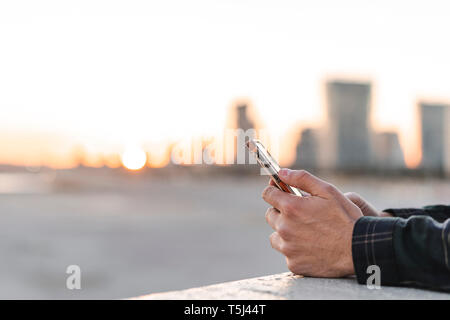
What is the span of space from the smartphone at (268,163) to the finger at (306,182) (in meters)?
0.03

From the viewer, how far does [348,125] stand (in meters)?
103

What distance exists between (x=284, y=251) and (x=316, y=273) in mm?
118

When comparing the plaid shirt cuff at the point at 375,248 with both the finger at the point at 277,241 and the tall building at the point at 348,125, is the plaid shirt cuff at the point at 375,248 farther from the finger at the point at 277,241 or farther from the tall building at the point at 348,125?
the tall building at the point at 348,125

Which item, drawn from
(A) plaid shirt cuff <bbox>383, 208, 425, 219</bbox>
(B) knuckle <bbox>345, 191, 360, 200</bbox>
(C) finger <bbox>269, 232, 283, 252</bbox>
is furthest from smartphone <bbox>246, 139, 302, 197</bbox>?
(A) plaid shirt cuff <bbox>383, 208, 425, 219</bbox>

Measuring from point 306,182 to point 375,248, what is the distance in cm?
27

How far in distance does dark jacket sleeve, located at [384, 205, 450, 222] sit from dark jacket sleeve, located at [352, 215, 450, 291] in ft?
1.74

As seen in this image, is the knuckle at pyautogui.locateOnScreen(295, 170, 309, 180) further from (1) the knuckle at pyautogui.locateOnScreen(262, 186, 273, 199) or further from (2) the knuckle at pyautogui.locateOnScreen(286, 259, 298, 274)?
(2) the knuckle at pyautogui.locateOnScreen(286, 259, 298, 274)

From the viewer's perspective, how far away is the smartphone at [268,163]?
5.86 ft

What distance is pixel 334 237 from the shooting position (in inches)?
66.5

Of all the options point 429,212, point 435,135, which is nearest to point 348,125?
point 435,135

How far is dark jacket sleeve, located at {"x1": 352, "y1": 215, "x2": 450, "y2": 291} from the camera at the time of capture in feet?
5.17

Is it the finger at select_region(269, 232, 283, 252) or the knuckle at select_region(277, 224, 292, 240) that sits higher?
the knuckle at select_region(277, 224, 292, 240)
